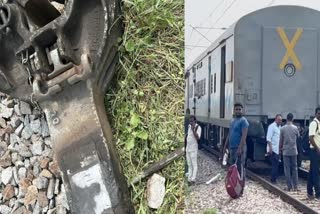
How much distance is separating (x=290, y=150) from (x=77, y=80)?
0.97 meters

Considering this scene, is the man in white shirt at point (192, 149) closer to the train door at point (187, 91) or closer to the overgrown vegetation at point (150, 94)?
the train door at point (187, 91)

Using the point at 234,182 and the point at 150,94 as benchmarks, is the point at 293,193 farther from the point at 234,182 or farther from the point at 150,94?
the point at 150,94

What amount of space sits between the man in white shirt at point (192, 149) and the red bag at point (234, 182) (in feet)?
0.40

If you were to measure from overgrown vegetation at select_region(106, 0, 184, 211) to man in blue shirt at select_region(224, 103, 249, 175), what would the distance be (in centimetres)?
52

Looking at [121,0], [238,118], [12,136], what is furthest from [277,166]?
[12,136]

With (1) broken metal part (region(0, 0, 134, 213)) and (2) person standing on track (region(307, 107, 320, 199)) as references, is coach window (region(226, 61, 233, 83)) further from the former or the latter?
(1) broken metal part (region(0, 0, 134, 213))

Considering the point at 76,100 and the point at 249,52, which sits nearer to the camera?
the point at 249,52

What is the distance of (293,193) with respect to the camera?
162 centimetres

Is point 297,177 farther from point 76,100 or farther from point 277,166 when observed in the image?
point 76,100

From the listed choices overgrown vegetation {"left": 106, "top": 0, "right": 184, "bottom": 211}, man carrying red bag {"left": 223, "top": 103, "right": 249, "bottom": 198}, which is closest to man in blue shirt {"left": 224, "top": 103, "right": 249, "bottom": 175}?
man carrying red bag {"left": 223, "top": 103, "right": 249, "bottom": 198}

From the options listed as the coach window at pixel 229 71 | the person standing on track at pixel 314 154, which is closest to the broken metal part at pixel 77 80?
the coach window at pixel 229 71

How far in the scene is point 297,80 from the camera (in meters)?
1.53

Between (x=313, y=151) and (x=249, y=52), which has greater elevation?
(x=249, y=52)

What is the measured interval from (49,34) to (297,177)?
1.23 metres
